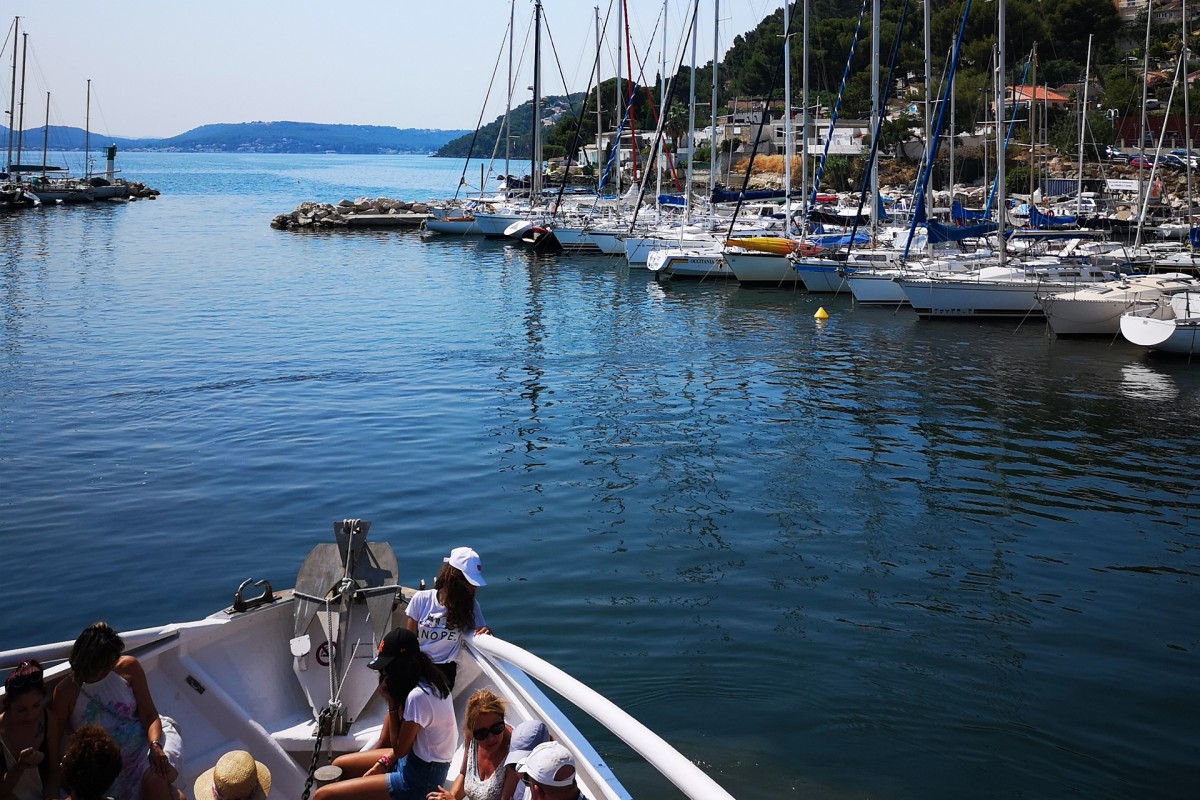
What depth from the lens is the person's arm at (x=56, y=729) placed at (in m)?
6.13

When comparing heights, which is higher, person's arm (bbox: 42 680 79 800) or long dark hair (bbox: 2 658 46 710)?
long dark hair (bbox: 2 658 46 710)

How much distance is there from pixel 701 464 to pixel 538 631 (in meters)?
7.21

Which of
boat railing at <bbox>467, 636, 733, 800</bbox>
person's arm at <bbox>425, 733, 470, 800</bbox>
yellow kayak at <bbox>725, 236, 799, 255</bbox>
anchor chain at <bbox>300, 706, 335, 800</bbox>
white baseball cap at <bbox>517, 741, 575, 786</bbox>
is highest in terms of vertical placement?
yellow kayak at <bbox>725, 236, 799, 255</bbox>

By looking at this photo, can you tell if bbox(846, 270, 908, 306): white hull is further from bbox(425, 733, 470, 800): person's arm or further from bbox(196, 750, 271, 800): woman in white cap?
bbox(196, 750, 271, 800): woman in white cap

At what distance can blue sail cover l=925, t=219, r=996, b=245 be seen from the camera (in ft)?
119

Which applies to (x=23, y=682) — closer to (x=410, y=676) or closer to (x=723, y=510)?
(x=410, y=676)

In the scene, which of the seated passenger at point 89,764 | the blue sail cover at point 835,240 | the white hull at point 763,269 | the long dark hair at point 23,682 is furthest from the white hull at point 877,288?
the seated passenger at point 89,764

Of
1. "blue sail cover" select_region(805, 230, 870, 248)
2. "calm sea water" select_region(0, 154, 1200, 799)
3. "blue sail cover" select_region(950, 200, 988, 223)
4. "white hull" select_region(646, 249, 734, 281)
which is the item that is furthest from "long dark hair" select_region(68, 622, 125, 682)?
"blue sail cover" select_region(950, 200, 988, 223)

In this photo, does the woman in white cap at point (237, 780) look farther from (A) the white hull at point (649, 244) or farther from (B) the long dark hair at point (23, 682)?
(A) the white hull at point (649, 244)

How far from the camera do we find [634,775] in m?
8.48

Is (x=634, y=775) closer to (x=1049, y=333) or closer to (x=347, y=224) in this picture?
(x=1049, y=333)

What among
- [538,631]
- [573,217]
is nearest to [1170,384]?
[538,631]

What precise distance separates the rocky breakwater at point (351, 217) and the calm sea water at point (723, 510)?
42463 millimetres

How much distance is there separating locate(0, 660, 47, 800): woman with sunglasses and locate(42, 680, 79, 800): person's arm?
0.06m
